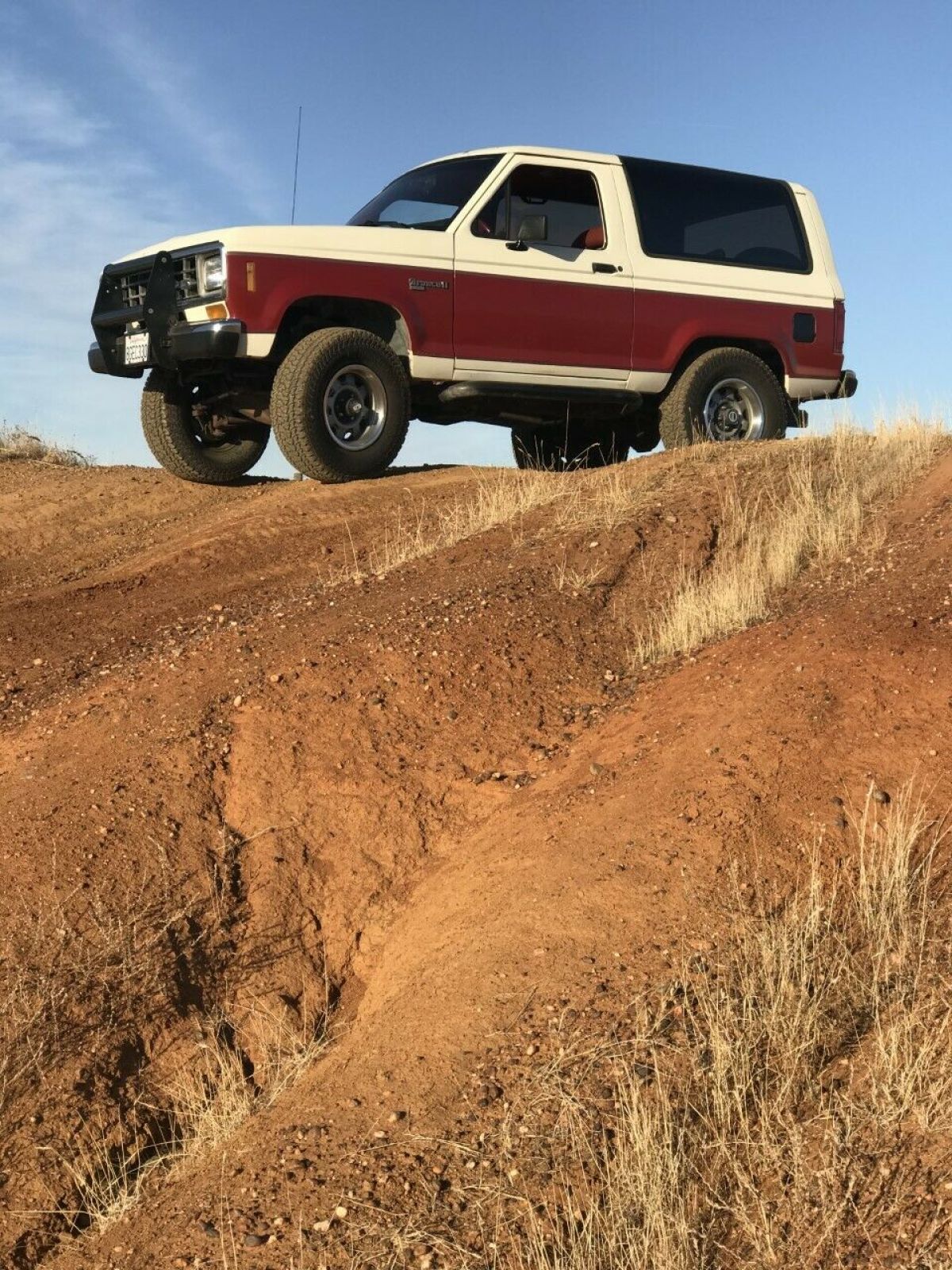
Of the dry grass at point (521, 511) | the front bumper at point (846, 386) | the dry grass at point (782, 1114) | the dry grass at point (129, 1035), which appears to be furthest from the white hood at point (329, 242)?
the dry grass at point (782, 1114)

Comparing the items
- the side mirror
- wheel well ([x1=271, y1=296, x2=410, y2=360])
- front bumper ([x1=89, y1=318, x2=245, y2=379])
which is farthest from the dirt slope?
the side mirror

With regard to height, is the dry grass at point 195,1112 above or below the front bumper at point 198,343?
below

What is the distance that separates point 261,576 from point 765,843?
4.53 meters

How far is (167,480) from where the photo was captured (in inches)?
422

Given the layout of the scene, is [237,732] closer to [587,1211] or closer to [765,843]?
[765,843]

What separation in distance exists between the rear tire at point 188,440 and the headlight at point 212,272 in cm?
124

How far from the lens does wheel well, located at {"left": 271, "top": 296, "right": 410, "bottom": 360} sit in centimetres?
885

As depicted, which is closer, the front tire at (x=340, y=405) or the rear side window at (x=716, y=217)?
the front tire at (x=340, y=405)

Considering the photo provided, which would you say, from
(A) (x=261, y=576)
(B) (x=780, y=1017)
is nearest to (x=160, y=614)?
(A) (x=261, y=576)

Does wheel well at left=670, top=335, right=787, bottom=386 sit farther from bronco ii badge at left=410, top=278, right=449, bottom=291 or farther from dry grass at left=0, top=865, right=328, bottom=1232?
dry grass at left=0, top=865, right=328, bottom=1232

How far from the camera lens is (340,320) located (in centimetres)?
901

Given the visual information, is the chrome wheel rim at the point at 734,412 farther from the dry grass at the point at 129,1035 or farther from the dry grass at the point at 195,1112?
the dry grass at the point at 195,1112

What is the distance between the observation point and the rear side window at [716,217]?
9961 millimetres

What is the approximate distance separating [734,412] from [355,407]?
10.3 feet
